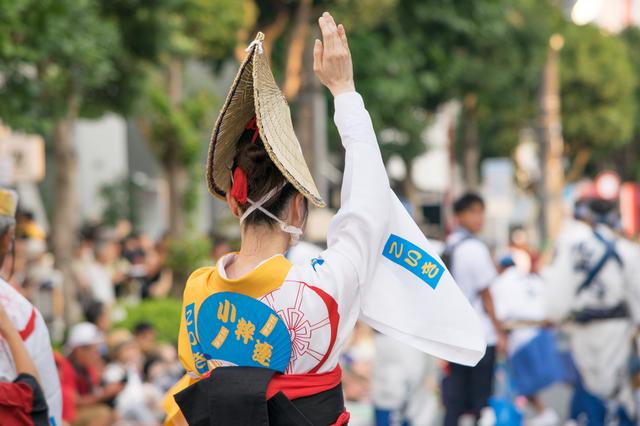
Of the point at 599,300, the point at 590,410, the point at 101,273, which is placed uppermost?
the point at 599,300

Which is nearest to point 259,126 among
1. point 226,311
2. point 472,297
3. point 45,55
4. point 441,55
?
point 226,311

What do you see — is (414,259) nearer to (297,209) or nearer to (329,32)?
(297,209)

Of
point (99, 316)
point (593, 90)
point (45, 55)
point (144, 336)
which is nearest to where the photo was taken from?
point (45, 55)

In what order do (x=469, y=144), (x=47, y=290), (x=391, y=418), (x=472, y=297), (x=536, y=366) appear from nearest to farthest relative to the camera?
1. (x=472, y=297)
2. (x=391, y=418)
3. (x=536, y=366)
4. (x=47, y=290)
5. (x=469, y=144)

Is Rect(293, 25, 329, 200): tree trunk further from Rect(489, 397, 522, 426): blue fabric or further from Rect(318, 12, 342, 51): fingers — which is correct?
Rect(318, 12, 342, 51): fingers

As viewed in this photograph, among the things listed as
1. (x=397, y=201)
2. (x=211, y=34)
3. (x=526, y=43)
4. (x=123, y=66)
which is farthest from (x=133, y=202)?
(x=397, y=201)

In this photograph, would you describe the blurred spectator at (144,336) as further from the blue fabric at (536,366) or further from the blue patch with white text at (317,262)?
the blue patch with white text at (317,262)

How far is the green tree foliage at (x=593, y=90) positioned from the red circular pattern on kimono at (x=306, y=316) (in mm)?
47064

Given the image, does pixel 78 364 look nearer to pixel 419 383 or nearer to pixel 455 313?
pixel 419 383

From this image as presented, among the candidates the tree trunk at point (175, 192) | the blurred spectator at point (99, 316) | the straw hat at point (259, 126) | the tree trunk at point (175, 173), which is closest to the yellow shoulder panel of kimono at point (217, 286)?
the straw hat at point (259, 126)

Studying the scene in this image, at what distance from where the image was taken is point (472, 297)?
934 centimetres

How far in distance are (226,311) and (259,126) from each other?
541mm

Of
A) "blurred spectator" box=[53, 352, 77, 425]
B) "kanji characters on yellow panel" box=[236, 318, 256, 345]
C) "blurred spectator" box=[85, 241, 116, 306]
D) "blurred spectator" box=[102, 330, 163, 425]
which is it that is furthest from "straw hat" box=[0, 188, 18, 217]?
"blurred spectator" box=[85, 241, 116, 306]

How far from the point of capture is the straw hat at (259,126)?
360 centimetres
